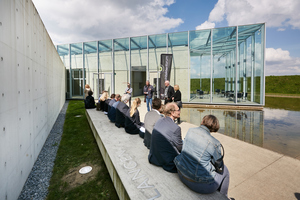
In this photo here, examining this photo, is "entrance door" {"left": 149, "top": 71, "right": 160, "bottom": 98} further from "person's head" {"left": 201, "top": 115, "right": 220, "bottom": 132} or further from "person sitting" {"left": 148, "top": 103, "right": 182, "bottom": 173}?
"person's head" {"left": 201, "top": 115, "right": 220, "bottom": 132}

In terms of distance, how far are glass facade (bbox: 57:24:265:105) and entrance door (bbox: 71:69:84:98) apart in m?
0.94

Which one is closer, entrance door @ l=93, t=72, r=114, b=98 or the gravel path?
the gravel path

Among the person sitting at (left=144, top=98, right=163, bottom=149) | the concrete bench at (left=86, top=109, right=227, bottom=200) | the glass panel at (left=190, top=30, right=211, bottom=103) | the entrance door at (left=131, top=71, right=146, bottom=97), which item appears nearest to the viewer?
the concrete bench at (left=86, top=109, right=227, bottom=200)

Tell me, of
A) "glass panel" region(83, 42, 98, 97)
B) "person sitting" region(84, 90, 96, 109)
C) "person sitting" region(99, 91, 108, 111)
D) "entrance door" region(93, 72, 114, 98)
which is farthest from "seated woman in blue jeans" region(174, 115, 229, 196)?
"glass panel" region(83, 42, 98, 97)

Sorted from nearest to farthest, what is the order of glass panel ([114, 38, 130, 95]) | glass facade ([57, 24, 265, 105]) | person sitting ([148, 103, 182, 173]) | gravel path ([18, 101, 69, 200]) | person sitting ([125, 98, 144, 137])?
person sitting ([148, 103, 182, 173]), gravel path ([18, 101, 69, 200]), person sitting ([125, 98, 144, 137]), glass facade ([57, 24, 265, 105]), glass panel ([114, 38, 130, 95])

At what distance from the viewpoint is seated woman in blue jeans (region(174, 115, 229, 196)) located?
186 cm

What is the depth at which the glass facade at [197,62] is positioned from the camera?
12039mm

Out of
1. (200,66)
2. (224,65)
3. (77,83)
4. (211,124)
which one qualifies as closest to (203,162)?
(211,124)

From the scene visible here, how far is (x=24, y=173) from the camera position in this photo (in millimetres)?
2861

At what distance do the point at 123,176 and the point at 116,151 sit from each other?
907 millimetres

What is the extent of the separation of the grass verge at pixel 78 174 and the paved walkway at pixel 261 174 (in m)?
2.03

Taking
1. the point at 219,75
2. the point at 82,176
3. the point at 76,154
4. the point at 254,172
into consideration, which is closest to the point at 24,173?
the point at 82,176

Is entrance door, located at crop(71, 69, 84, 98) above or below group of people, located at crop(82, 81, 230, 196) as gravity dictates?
above

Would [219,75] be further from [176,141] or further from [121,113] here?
[176,141]
